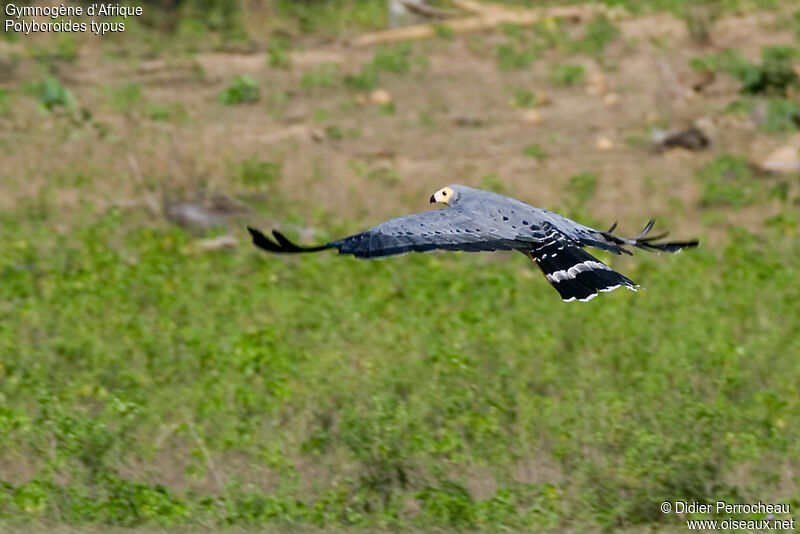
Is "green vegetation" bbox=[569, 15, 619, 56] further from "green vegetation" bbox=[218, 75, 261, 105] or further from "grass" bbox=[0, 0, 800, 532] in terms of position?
Answer: "green vegetation" bbox=[218, 75, 261, 105]

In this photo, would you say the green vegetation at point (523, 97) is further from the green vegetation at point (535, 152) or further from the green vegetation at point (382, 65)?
the green vegetation at point (382, 65)

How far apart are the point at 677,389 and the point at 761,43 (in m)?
8.58

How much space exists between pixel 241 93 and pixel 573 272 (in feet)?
31.2

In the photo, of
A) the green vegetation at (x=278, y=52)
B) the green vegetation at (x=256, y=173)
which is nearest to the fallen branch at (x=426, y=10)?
the green vegetation at (x=278, y=52)

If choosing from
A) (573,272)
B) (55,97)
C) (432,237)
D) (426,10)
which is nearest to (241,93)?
(55,97)

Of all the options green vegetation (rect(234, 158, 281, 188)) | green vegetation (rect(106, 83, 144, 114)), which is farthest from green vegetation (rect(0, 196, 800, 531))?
green vegetation (rect(106, 83, 144, 114))

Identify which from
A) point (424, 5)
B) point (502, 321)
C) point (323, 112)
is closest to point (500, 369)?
point (502, 321)

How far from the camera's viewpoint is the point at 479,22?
17.3 m

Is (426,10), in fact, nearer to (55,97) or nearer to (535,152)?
(535,152)

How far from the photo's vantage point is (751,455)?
8.91 meters

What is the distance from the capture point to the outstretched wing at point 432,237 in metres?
6.05

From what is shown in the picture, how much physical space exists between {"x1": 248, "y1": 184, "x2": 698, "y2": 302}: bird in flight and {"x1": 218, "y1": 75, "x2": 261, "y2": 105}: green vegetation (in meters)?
8.52

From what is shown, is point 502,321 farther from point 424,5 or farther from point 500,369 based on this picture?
point 424,5

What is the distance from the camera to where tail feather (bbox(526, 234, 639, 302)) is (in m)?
6.21
